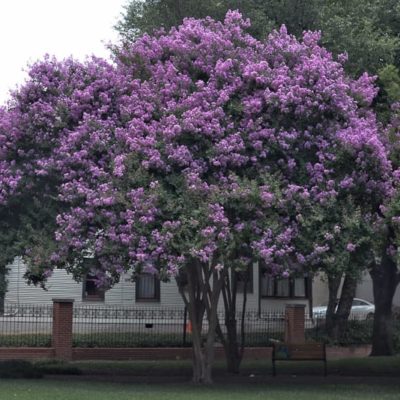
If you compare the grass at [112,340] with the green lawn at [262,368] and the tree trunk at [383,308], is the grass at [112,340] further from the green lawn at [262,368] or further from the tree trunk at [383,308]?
the tree trunk at [383,308]

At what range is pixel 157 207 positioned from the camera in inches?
461

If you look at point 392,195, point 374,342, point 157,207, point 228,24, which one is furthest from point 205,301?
point 374,342

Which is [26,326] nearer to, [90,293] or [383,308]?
[90,293]

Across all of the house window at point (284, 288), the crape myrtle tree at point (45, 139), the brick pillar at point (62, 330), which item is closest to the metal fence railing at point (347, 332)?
the house window at point (284, 288)

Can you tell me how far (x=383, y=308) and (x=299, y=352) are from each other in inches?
209

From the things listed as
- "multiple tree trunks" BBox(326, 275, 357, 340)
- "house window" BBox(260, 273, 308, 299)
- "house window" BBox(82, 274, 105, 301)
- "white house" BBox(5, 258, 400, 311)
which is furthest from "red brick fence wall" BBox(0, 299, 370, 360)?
"house window" BBox(260, 273, 308, 299)

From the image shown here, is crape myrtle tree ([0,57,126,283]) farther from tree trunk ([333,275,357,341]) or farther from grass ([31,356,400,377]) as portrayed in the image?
tree trunk ([333,275,357,341])

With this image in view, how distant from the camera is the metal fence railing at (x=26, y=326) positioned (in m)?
19.5

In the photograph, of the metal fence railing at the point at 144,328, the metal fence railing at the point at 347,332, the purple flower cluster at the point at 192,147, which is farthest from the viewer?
the metal fence railing at the point at 347,332

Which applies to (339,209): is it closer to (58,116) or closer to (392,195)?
(392,195)

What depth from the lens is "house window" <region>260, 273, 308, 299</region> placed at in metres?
29.6

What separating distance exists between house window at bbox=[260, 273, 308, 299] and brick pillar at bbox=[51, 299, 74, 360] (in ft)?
38.5

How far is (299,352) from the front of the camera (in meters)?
15.6

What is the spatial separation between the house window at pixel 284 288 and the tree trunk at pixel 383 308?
9.25 metres
